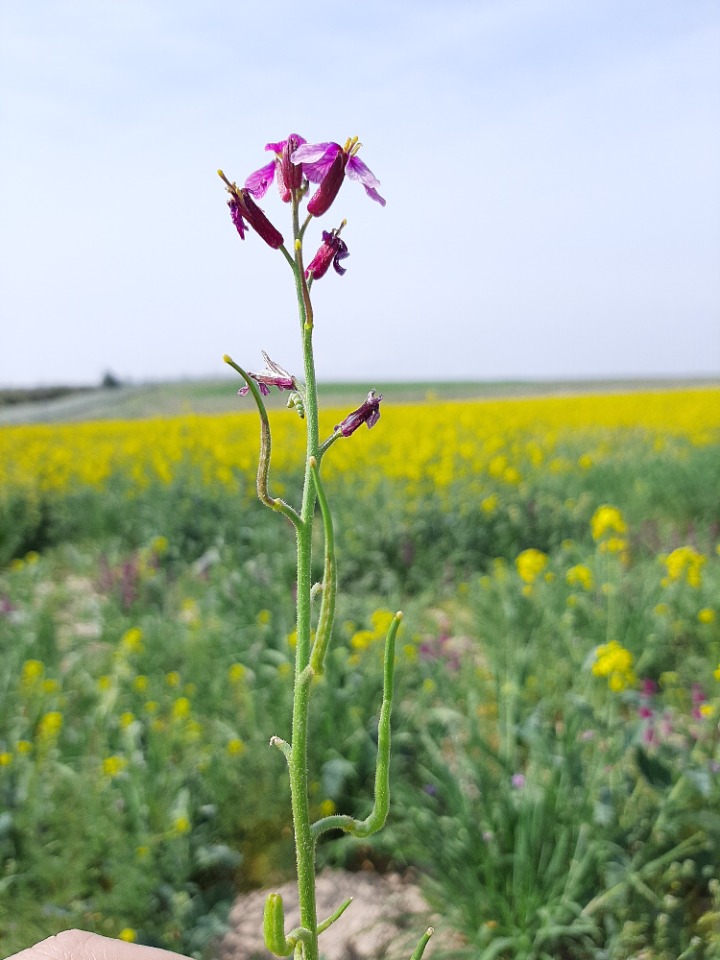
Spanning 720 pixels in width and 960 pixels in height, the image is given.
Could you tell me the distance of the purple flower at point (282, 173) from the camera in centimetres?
75

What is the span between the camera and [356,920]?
2.07 m

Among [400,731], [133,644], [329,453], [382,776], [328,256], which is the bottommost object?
[400,731]

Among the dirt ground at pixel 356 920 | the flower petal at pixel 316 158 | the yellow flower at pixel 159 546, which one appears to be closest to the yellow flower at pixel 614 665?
the dirt ground at pixel 356 920

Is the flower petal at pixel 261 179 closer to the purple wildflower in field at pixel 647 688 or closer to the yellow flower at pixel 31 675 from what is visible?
the purple wildflower in field at pixel 647 688

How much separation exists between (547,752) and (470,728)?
0.71 feet

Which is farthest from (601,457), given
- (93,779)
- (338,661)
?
(93,779)

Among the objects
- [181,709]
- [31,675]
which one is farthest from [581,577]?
[31,675]

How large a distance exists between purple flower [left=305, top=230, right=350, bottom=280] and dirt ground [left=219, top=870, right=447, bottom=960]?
170 centimetres

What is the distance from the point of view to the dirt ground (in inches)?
77.0

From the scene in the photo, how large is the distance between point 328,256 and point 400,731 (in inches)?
82.4

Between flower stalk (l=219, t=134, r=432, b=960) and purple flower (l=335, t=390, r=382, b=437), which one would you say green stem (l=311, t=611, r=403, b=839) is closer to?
flower stalk (l=219, t=134, r=432, b=960)

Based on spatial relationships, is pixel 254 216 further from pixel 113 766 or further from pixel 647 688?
pixel 647 688

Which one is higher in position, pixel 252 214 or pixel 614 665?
A: pixel 252 214

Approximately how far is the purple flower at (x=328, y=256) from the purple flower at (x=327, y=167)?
0.03 m
